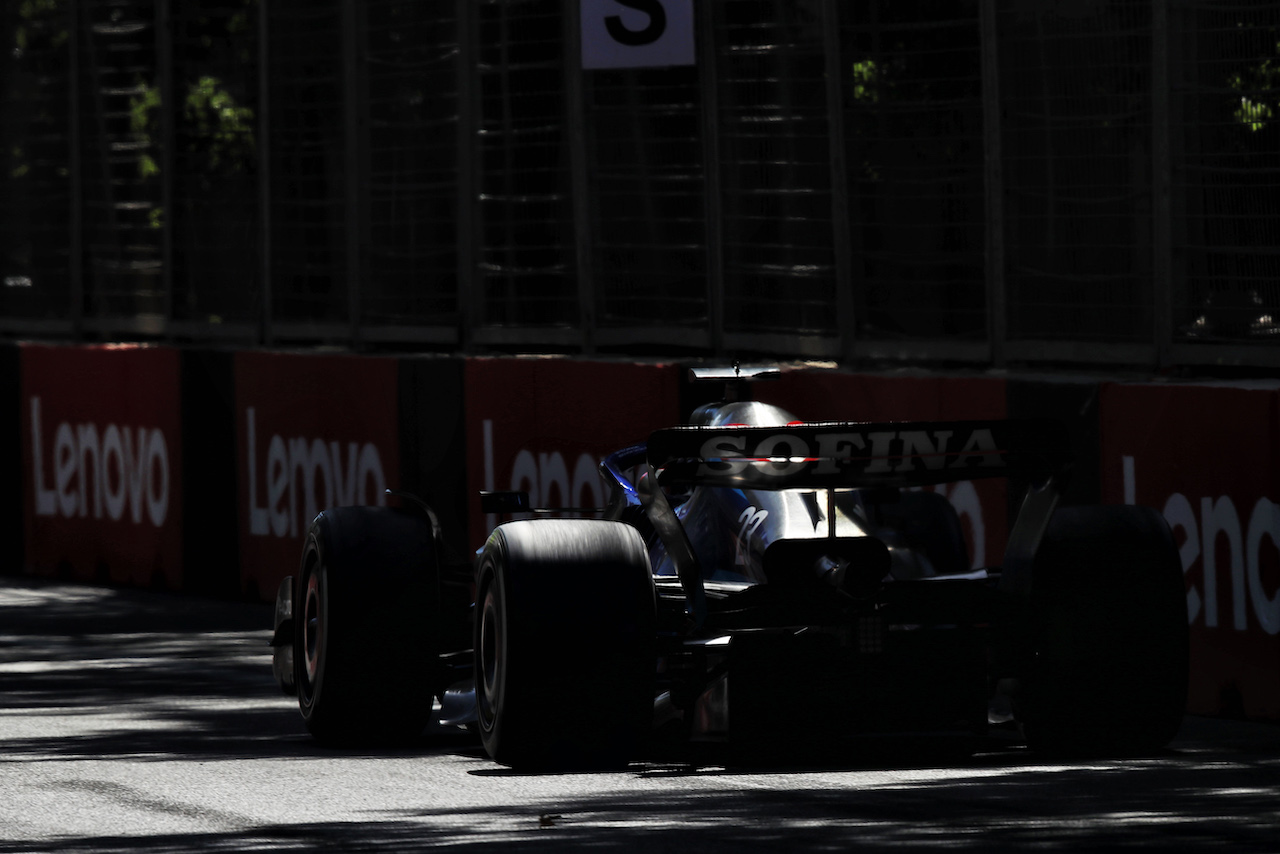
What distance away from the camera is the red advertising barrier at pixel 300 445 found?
14992 mm

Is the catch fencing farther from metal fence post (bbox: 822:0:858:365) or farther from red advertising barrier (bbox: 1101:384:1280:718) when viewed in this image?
red advertising barrier (bbox: 1101:384:1280:718)

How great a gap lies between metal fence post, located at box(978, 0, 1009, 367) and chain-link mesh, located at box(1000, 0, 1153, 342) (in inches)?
1.5

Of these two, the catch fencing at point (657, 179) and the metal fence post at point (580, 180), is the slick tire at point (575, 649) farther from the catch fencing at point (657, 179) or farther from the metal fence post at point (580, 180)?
the metal fence post at point (580, 180)

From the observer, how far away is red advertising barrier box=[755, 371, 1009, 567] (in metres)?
11.2

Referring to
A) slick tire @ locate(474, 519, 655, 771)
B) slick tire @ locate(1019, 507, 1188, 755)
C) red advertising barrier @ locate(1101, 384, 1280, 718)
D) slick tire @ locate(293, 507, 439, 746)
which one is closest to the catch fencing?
red advertising barrier @ locate(1101, 384, 1280, 718)

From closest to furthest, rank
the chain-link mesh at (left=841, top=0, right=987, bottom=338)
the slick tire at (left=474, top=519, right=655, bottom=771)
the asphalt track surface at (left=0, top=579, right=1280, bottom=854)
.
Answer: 1. the asphalt track surface at (left=0, top=579, right=1280, bottom=854)
2. the slick tire at (left=474, top=519, right=655, bottom=771)
3. the chain-link mesh at (left=841, top=0, right=987, bottom=338)

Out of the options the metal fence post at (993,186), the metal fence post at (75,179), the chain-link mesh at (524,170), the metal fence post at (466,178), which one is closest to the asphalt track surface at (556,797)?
the metal fence post at (993,186)

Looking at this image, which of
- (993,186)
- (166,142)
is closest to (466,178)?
(166,142)

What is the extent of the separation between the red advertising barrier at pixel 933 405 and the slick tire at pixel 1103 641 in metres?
2.32

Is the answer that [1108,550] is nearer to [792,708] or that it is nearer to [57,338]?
[792,708]

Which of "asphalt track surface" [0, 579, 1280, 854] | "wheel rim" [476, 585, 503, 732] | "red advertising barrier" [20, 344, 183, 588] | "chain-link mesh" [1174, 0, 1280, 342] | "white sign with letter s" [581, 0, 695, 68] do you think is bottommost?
"asphalt track surface" [0, 579, 1280, 854]

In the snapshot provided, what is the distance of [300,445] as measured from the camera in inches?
611

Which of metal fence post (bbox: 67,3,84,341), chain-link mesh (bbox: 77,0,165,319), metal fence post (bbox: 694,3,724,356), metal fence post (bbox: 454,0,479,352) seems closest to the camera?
metal fence post (bbox: 694,3,724,356)

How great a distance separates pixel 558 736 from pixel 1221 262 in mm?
4149
